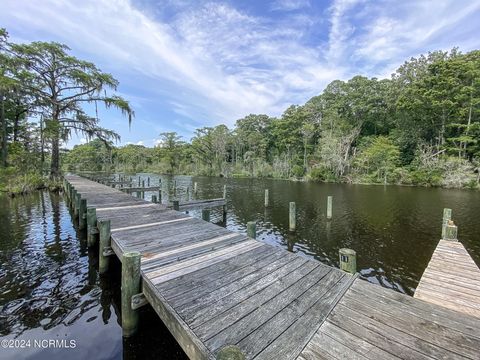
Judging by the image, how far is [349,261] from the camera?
13.0 ft

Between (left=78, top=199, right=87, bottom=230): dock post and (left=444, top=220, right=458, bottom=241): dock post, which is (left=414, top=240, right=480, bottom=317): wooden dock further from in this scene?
(left=78, top=199, right=87, bottom=230): dock post

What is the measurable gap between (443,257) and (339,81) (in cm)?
4978

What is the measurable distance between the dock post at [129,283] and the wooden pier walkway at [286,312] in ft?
0.49

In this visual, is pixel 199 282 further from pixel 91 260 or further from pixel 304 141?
pixel 304 141

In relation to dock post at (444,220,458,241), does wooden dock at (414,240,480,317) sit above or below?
below

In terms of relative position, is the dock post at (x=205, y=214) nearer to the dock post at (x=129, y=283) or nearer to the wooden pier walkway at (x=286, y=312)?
the wooden pier walkway at (x=286, y=312)

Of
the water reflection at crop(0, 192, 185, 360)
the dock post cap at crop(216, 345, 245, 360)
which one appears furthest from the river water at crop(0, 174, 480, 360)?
the dock post cap at crop(216, 345, 245, 360)

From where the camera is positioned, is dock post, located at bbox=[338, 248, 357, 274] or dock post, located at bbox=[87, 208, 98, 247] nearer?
dock post, located at bbox=[338, 248, 357, 274]

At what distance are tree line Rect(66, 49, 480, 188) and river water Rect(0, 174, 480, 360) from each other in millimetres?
17564

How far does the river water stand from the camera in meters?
3.78

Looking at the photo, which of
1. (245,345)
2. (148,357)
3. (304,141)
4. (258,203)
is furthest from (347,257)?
(304,141)

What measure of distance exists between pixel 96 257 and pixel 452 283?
911 cm

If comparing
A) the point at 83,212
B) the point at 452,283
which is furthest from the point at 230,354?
the point at 83,212

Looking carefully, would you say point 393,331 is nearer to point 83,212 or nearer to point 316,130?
point 83,212
